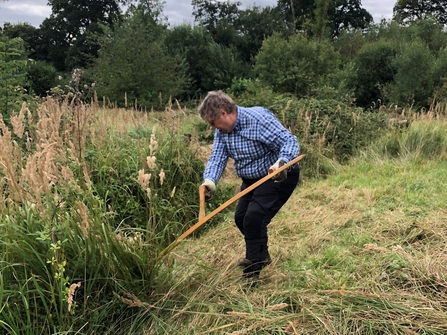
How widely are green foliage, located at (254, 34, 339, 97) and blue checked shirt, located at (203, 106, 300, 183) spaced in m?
11.1

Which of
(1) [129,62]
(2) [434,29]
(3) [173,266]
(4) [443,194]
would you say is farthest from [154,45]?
(2) [434,29]

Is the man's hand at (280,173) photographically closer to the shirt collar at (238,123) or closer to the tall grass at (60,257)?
the shirt collar at (238,123)

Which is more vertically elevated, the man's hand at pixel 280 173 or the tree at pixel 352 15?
the tree at pixel 352 15

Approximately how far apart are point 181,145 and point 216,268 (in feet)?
7.05

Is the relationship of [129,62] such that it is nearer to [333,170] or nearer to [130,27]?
[130,27]

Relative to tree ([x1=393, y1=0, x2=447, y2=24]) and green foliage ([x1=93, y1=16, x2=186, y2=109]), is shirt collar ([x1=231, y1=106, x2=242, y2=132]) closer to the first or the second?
green foliage ([x1=93, y1=16, x2=186, y2=109])

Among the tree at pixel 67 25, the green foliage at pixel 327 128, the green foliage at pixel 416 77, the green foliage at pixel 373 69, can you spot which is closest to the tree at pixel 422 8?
the green foliage at pixel 373 69

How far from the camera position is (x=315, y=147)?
6102 mm

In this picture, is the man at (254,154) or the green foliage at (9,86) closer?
the man at (254,154)

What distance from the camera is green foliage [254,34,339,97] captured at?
44.5 ft

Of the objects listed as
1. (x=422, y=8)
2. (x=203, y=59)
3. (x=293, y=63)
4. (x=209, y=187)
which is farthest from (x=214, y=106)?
(x=422, y=8)

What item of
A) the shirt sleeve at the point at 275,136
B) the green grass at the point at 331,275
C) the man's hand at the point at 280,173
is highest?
the shirt sleeve at the point at 275,136

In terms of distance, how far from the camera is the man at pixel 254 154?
2.55 metres

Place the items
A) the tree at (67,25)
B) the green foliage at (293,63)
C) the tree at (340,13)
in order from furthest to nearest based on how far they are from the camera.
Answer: the tree at (67,25), the tree at (340,13), the green foliage at (293,63)
